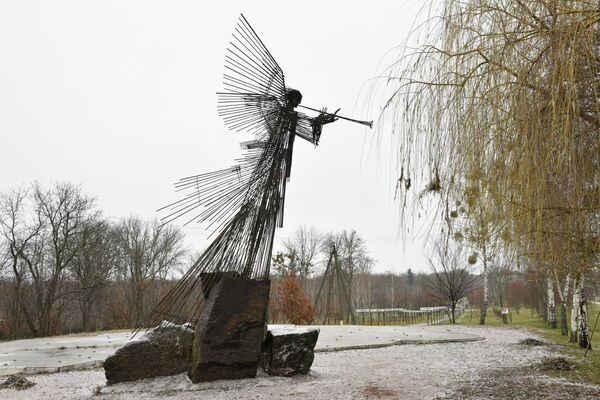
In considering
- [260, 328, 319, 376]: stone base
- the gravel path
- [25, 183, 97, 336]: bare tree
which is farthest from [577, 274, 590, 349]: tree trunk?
[25, 183, 97, 336]: bare tree

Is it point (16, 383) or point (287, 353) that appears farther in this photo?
point (287, 353)

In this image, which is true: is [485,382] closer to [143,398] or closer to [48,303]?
[143,398]

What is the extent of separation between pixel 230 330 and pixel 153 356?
1168mm

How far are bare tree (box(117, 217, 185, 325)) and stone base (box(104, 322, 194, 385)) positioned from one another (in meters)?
22.3

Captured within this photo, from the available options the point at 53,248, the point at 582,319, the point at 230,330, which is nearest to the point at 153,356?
the point at 230,330

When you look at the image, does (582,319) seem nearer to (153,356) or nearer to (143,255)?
(153,356)

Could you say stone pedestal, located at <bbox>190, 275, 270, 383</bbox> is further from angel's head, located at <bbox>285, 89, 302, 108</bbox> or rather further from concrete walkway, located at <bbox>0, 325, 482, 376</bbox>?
concrete walkway, located at <bbox>0, 325, 482, 376</bbox>

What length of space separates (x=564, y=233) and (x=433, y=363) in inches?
204

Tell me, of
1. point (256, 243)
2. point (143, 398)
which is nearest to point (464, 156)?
point (256, 243)

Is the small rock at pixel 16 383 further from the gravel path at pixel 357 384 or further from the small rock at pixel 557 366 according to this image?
the small rock at pixel 557 366

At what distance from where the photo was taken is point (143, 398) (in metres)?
4.92

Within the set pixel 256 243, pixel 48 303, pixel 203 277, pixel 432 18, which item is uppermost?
pixel 432 18

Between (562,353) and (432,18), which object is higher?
(432,18)

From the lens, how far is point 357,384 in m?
5.44
